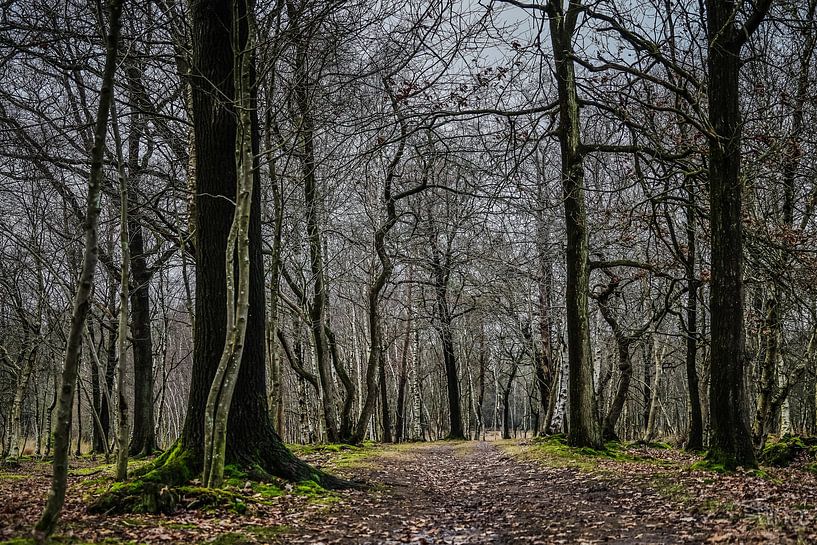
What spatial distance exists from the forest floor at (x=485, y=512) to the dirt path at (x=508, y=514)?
14 mm

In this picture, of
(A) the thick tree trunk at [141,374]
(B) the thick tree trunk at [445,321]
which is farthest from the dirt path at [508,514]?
(B) the thick tree trunk at [445,321]

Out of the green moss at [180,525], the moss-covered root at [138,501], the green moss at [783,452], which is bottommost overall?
the green moss at [783,452]

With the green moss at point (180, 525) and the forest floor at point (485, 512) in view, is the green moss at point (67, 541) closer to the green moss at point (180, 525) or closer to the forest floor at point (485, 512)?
the forest floor at point (485, 512)

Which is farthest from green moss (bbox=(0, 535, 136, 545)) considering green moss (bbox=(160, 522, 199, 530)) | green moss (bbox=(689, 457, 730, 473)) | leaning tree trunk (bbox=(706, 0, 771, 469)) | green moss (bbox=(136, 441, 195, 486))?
leaning tree trunk (bbox=(706, 0, 771, 469))

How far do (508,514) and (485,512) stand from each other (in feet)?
1.05

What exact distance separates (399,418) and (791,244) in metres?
20.8

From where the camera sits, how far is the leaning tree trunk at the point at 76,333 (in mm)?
4211

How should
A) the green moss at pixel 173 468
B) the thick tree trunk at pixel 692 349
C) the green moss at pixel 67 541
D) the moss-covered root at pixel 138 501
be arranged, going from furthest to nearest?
the thick tree trunk at pixel 692 349 < the green moss at pixel 173 468 < the moss-covered root at pixel 138 501 < the green moss at pixel 67 541

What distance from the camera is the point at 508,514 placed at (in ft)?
22.4

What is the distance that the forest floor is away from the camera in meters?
4.92

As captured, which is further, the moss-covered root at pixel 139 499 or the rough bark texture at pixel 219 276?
the rough bark texture at pixel 219 276

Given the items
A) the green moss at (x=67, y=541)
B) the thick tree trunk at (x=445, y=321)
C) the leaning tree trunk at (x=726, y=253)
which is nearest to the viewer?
the green moss at (x=67, y=541)

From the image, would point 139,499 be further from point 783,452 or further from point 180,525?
point 783,452

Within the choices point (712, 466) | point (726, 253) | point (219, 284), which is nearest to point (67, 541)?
point (219, 284)
